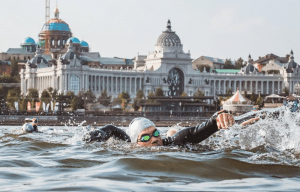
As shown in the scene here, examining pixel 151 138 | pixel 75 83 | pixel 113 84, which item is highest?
pixel 113 84

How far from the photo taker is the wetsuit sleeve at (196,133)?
1318 centimetres

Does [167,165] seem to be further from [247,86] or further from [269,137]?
[247,86]

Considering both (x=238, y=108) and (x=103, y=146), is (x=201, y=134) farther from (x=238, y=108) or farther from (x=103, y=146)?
(x=238, y=108)

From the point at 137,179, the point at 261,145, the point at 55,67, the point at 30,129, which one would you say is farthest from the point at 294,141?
the point at 55,67

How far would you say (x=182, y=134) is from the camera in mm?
14727

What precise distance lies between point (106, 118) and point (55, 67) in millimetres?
90024

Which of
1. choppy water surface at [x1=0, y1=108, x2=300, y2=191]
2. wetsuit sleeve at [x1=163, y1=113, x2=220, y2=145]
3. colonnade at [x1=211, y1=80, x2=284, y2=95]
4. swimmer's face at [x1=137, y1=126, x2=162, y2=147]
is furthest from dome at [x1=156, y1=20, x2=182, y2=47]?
swimmer's face at [x1=137, y1=126, x2=162, y2=147]

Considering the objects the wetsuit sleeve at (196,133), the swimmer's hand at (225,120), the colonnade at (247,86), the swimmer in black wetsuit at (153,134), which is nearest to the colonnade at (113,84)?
the colonnade at (247,86)

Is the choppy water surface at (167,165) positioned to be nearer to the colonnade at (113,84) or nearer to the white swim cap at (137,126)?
the white swim cap at (137,126)

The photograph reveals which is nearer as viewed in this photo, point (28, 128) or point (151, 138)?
point (151, 138)

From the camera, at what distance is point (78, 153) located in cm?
1578

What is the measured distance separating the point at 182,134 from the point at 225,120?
8.72 feet

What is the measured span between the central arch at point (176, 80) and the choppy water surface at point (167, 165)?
166 m

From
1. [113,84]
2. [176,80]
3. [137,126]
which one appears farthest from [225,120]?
[176,80]
